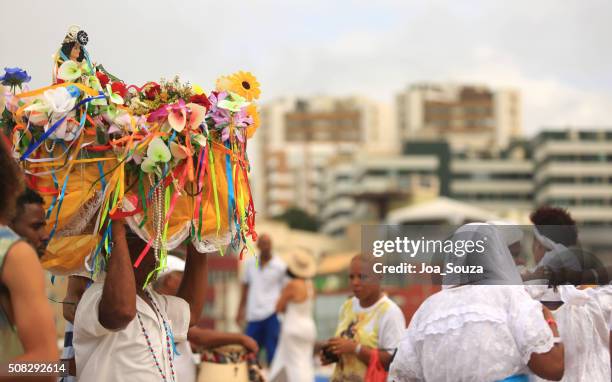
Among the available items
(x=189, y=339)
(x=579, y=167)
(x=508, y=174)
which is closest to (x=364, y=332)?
(x=189, y=339)

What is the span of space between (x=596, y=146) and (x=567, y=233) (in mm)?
157369

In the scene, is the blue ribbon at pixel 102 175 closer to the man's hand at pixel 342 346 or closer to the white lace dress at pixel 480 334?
the white lace dress at pixel 480 334

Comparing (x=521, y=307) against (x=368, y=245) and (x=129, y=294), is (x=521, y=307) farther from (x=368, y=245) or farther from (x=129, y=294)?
(x=129, y=294)

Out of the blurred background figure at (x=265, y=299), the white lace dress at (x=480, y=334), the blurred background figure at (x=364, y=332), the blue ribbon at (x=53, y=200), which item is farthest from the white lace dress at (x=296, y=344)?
the blue ribbon at (x=53, y=200)

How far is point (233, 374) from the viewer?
8219 mm

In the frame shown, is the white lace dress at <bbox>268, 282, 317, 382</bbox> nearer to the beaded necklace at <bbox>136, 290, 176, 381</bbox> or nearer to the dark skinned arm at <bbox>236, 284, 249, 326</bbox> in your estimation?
the dark skinned arm at <bbox>236, 284, 249, 326</bbox>

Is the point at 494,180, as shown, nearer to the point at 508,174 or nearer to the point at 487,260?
the point at 508,174

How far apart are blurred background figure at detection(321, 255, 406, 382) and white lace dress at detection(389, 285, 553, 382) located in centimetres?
184

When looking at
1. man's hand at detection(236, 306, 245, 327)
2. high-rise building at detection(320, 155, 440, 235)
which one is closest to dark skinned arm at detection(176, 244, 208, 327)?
man's hand at detection(236, 306, 245, 327)

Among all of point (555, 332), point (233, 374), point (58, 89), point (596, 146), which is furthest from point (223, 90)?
point (596, 146)

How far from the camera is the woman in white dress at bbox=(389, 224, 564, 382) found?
5.38 metres

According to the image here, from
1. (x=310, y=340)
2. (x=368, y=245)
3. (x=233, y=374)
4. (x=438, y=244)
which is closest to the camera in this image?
(x=438, y=244)

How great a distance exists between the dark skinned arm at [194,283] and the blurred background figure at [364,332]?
1.68 meters

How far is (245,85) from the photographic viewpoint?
573 cm
